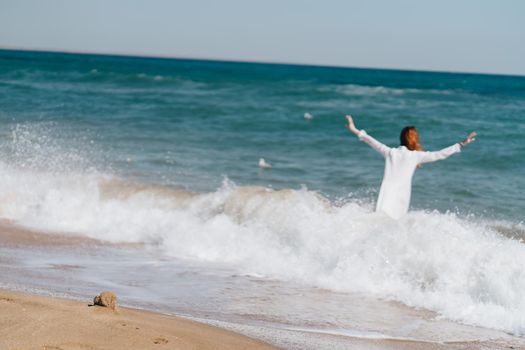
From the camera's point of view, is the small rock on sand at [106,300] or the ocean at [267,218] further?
the ocean at [267,218]

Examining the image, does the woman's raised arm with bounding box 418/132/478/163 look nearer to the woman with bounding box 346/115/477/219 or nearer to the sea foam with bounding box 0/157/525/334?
the woman with bounding box 346/115/477/219

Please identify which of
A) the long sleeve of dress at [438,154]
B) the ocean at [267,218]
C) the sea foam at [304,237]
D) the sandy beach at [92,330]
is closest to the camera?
the sandy beach at [92,330]

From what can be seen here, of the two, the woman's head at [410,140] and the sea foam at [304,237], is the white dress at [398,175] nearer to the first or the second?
the woman's head at [410,140]

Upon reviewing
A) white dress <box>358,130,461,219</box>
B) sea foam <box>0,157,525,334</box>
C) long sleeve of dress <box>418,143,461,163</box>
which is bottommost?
sea foam <box>0,157,525,334</box>

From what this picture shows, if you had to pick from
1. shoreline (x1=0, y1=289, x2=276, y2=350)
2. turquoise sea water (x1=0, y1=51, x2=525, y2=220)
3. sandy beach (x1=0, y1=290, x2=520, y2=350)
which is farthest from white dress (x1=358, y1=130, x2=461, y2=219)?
turquoise sea water (x1=0, y1=51, x2=525, y2=220)

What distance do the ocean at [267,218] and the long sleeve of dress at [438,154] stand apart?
682 millimetres

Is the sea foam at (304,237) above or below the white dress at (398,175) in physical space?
below

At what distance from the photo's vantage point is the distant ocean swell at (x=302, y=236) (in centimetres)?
771

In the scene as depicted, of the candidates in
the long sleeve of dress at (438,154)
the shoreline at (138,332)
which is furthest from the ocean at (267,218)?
the long sleeve of dress at (438,154)

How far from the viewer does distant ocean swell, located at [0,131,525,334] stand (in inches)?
304

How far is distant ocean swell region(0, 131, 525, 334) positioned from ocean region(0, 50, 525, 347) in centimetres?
2

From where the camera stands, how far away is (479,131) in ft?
73.1

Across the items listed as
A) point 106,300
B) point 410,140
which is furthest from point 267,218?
point 106,300

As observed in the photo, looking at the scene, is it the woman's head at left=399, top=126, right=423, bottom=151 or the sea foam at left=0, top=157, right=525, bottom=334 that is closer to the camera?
the sea foam at left=0, top=157, right=525, bottom=334
